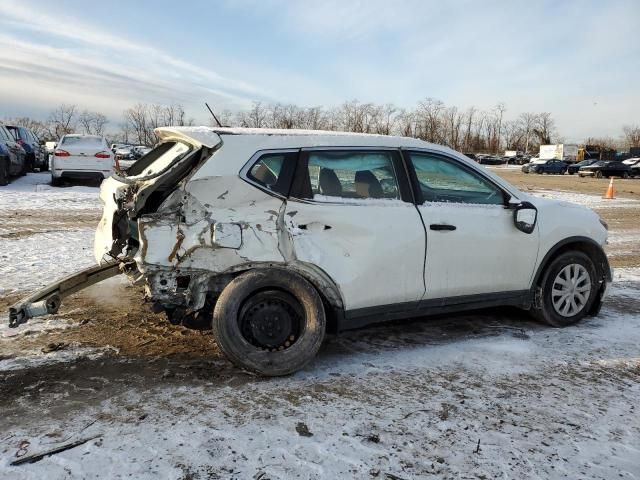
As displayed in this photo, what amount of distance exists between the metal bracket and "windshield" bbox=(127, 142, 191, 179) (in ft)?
2.58

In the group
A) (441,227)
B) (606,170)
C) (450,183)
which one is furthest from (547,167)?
(441,227)

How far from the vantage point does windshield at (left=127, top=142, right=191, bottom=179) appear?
4.03 meters

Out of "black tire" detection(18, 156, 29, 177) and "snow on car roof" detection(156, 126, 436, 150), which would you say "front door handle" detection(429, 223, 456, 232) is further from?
"black tire" detection(18, 156, 29, 177)

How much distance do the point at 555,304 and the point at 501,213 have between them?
110 centimetres

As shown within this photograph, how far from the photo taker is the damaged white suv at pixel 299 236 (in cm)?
375

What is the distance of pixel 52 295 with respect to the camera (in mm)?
3971

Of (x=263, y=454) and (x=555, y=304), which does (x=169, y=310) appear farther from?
(x=555, y=304)

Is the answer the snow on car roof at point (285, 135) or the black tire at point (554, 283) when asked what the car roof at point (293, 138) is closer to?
the snow on car roof at point (285, 135)

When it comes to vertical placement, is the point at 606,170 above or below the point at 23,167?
above

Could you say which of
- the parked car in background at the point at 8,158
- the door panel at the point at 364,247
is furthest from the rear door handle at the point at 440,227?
the parked car in background at the point at 8,158

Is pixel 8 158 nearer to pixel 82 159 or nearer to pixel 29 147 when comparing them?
Answer: pixel 82 159

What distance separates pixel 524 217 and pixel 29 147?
20.0 meters

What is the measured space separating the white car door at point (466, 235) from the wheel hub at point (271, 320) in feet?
3.75

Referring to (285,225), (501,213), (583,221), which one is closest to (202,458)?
(285,225)
